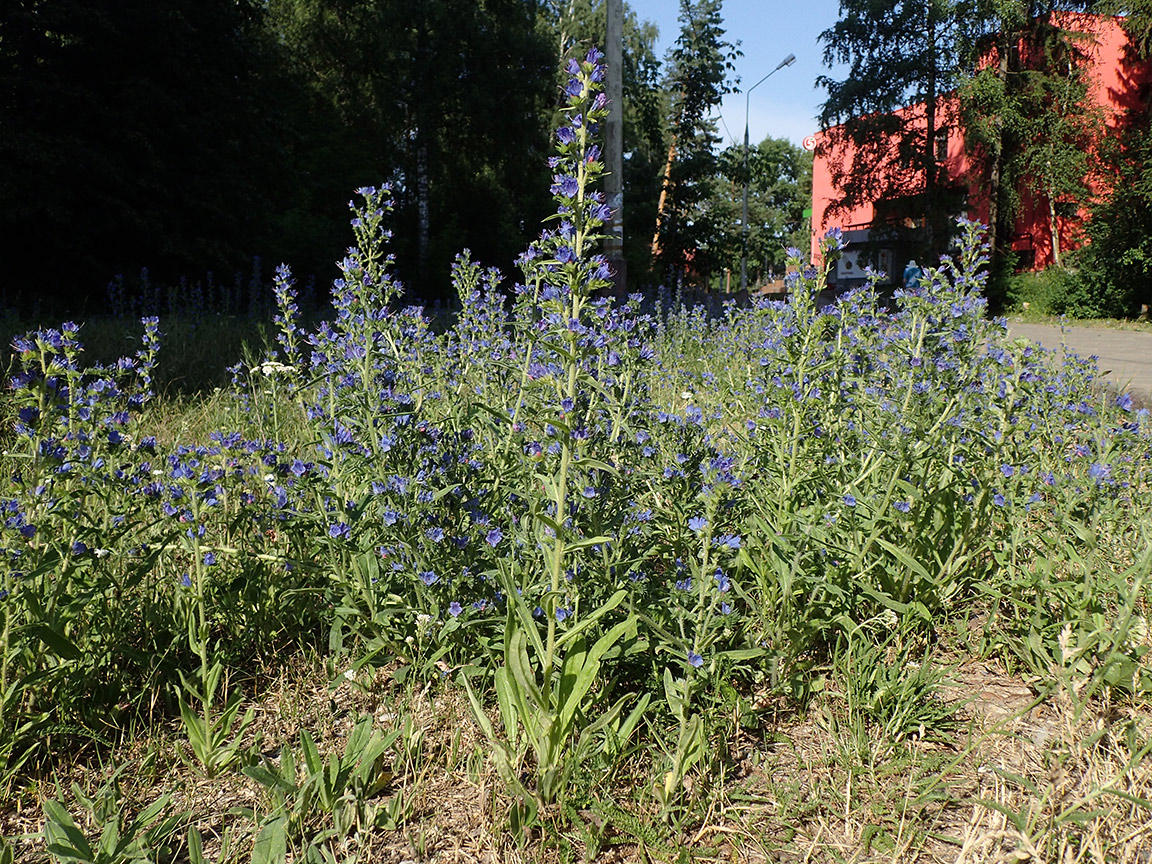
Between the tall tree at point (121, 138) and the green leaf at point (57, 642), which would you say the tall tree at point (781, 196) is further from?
the green leaf at point (57, 642)

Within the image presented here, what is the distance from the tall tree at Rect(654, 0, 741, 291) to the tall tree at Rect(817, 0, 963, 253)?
27.9 ft

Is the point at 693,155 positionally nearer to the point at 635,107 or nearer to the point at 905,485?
the point at 635,107

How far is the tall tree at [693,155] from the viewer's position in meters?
16.7

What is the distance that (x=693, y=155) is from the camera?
17.0 metres

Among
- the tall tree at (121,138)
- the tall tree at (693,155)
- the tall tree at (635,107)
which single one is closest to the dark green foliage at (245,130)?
the tall tree at (121,138)

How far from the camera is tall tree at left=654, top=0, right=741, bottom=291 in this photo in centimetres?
1667

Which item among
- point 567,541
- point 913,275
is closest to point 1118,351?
point 913,275

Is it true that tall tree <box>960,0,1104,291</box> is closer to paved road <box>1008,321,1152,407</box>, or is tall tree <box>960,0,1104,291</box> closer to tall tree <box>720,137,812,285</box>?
paved road <box>1008,321,1152,407</box>

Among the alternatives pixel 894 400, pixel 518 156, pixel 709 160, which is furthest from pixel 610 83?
pixel 518 156

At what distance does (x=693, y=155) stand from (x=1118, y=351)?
9200 mm

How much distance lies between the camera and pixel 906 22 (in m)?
23.1

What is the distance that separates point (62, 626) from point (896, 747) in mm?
2260

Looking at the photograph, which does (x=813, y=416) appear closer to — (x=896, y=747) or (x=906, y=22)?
(x=896, y=747)

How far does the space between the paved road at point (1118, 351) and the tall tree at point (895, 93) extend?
707 centimetres
